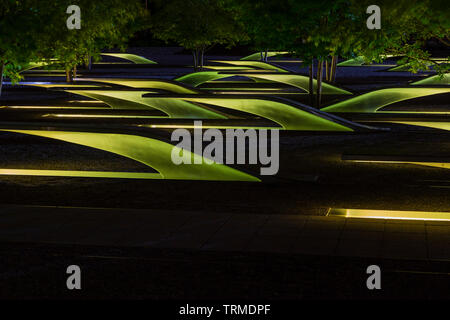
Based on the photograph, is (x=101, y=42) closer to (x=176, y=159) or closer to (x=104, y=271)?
(x=176, y=159)

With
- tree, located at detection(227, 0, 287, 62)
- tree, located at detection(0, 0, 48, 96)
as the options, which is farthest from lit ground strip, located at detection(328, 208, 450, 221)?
tree, located at detection(227, 0, 287, 62)

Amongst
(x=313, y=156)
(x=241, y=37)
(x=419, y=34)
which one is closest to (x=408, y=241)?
(x=313, y=156)

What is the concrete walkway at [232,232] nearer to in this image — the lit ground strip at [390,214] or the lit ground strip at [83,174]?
the lit ground strip at [390,214]

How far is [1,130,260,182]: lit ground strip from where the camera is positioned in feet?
47.8

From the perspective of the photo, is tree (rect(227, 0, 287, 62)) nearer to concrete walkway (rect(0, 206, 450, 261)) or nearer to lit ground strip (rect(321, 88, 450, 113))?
lit ground strip (rect(321, 88, 450, 113))

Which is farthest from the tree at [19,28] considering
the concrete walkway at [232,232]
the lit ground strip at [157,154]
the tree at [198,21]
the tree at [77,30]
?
the tree at [198,21]

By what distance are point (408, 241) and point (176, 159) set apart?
5960 millimetres

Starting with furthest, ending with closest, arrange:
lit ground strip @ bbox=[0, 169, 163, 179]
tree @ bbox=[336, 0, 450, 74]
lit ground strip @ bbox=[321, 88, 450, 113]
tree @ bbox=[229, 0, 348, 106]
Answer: lit ground strip @ bbox=[321, 88, 450, 113] → tree @ bbox=[229, 0, 348, 106] → lit ground strip @ bbox=[0, 169, 163, 179] → tree @ bbox=[336, 0, 450, 74]

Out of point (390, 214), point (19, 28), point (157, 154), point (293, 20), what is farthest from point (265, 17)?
point (390, 214)

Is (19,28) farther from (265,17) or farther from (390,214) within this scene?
(265,17)

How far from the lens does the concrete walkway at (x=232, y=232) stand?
9373 mm

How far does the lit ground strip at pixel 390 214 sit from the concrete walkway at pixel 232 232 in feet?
1.10

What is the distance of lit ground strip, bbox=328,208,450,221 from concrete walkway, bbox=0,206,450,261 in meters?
0.34

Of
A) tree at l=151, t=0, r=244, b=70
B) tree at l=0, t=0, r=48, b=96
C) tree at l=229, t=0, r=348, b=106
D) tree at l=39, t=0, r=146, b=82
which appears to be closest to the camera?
tree at l=0, t=0, r=48, b=96
